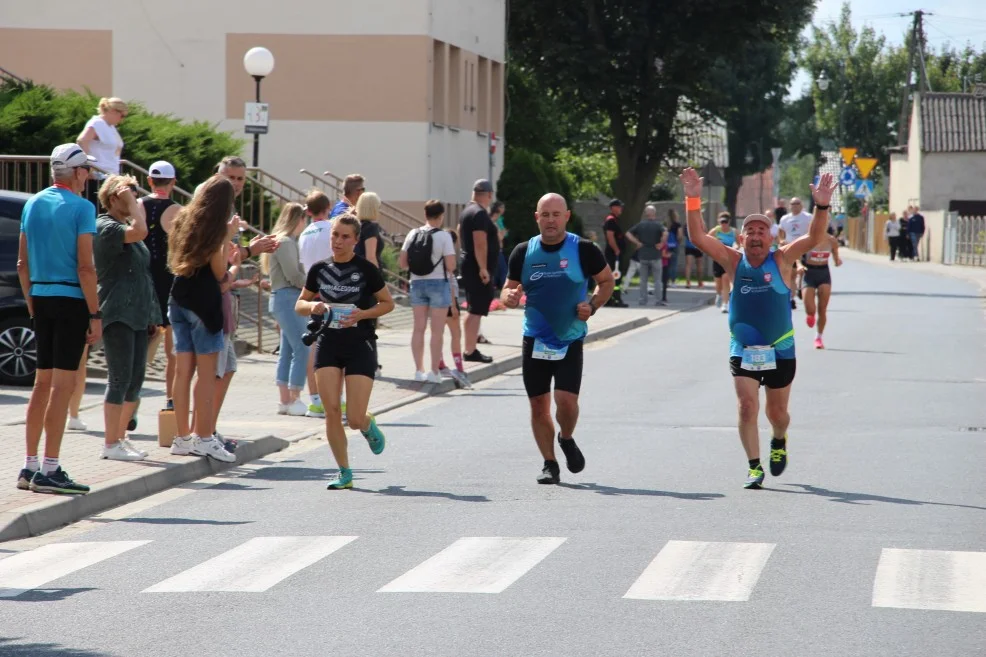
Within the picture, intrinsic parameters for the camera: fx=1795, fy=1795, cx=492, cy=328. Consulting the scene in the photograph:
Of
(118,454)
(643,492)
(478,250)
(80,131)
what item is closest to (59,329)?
(118,454)

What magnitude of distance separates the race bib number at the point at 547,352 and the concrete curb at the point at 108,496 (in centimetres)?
237

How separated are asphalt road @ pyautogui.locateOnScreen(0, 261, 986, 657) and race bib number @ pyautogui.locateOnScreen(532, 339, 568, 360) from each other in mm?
809

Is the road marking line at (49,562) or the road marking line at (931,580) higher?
the road marking line at (931,580)

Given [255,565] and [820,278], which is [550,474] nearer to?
[255,565]

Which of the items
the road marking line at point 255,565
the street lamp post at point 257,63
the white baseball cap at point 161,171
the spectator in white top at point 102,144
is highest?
the street lamp post at point 257,63

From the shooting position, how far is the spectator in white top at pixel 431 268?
1648 cm

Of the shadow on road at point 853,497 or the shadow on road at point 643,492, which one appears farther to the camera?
the shadow on road at point 643,492

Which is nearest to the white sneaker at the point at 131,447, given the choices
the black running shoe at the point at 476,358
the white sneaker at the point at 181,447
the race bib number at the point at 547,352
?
the white sneaker at the point at 181,447

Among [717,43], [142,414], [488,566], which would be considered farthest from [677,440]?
[717,43]

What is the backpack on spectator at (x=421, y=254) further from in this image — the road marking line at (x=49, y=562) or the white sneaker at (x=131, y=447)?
the road marking line at (x=49, y=562)

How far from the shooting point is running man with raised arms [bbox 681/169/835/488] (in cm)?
1080

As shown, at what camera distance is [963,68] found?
11569cm

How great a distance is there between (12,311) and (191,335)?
190 inches

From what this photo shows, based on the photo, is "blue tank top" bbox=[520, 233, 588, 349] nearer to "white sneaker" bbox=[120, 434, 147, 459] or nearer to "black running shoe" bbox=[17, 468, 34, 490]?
"white sneaker" bbox=[120, 434, 147, 459]
